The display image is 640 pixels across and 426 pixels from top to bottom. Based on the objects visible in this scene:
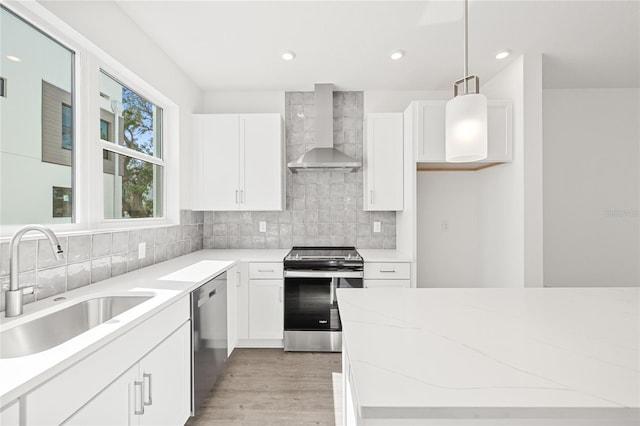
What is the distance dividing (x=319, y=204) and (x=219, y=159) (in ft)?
3.78

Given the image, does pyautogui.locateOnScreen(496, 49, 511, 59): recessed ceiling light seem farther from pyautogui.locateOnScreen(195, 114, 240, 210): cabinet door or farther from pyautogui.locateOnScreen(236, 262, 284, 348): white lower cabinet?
pyautogui.locateOnScreen(236, 262, 284, 348): white lower cabinet

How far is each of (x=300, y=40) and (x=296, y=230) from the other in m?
1.88

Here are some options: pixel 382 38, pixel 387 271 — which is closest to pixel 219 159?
pixel 382 38

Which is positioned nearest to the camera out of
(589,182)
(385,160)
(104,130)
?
(104,130)

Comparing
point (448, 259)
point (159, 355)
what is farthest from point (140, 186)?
point (448, 259)

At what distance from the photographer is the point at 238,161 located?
3.18 meters

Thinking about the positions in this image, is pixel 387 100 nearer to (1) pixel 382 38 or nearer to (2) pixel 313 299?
(1) pixel 382 38

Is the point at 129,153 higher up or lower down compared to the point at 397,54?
lower down

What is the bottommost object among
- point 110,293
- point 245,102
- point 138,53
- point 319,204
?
point 110,293

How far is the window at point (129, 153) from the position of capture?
2.12 metres

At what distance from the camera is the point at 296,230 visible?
3.51m

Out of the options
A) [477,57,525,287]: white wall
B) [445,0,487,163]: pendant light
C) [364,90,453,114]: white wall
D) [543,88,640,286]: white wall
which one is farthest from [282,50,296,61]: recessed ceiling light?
[543,88,640,286]: white wall

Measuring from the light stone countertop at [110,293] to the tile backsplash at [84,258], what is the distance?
0.06 metres

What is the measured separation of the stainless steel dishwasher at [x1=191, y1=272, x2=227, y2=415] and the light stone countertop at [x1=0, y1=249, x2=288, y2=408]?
114mm
